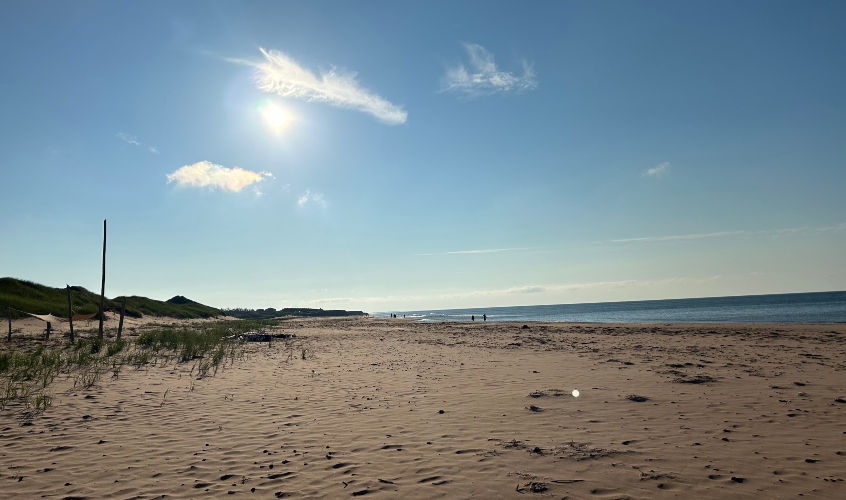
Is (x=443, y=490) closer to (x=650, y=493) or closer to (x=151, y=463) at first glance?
(x=650, y=493)

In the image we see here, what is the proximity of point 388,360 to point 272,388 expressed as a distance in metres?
6.84

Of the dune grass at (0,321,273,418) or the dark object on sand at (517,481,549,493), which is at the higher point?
the dune grass at (0,321,273,418)

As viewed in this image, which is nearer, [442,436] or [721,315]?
[442,436]

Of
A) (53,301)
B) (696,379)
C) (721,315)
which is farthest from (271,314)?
(696,379)

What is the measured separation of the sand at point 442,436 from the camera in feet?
18.0

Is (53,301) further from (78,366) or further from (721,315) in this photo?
(721,315)

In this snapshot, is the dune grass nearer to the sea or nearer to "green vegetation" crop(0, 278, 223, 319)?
"green vegetation" crop(0, 278, 223, 319)

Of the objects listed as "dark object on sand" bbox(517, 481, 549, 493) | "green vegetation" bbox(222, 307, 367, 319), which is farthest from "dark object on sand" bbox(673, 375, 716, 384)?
"green vegetation" bbox(222, 307, 367, 319)

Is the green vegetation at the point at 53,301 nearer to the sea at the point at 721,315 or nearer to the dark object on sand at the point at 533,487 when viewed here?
the dark object on sand at the point at 533,487

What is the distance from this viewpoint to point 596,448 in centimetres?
674

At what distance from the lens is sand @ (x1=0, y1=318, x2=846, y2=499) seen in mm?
5500

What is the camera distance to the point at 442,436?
7.57 meters

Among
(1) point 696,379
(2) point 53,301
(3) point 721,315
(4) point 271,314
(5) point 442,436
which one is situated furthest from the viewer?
(4) point 271,314

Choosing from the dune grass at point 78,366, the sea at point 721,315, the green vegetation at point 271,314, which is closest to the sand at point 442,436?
the dune grass at point 78,366
